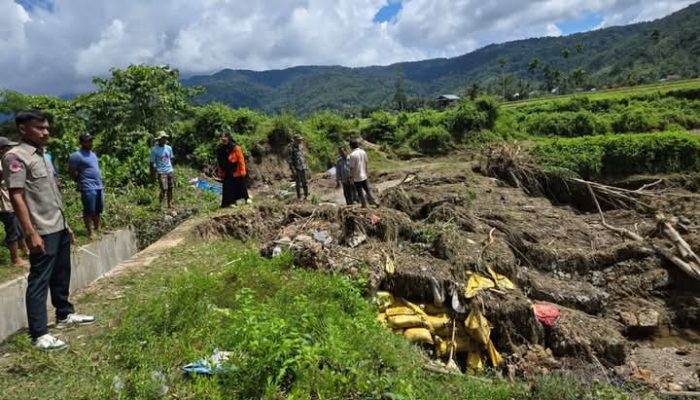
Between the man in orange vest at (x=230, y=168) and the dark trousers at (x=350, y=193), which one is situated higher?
the man in orange vest at (x=230, y=168)

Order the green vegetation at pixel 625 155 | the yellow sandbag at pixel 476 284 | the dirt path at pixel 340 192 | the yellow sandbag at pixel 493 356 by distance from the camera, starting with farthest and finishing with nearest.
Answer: the green vegetation at pixel 625 155, the dirt path at pixel 340 192, the yellow sandbag at pixel 476 284, the yellow sandbag at pixel 493 356

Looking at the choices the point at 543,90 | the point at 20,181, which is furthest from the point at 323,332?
the point at 543,90

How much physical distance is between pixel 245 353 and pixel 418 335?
292 cm

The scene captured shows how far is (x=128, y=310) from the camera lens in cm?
448

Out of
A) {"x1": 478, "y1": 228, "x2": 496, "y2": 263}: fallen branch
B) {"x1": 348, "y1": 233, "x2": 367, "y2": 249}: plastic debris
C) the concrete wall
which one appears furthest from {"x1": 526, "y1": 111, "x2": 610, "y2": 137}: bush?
the concrete wall

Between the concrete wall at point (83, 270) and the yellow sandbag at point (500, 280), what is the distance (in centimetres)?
571

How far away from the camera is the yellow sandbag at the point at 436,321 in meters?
6.13

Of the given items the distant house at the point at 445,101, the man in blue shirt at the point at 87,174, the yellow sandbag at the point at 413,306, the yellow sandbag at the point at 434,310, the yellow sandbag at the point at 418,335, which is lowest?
the yellow sandbag at the point at 418,335

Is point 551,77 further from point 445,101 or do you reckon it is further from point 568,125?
point 568,125

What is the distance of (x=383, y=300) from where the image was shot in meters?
6.12

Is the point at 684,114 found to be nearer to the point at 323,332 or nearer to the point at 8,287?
the point at 323,332

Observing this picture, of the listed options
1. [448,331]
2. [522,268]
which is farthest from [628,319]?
[448,331]

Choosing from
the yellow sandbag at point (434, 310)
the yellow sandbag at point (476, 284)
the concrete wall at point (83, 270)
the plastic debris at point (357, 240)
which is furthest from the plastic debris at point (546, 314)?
the concrete wall at point (83, 270)

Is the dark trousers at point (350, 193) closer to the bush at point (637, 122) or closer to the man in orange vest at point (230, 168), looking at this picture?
the man in orange vest at point (230, 168)
